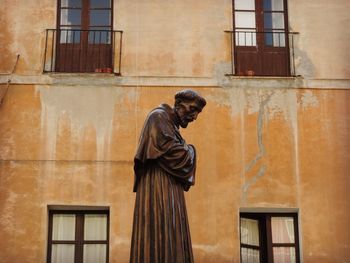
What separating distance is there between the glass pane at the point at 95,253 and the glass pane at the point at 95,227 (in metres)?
0.15

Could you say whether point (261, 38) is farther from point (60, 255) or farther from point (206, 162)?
point (60, 255)

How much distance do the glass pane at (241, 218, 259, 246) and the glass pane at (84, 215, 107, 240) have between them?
2.41m

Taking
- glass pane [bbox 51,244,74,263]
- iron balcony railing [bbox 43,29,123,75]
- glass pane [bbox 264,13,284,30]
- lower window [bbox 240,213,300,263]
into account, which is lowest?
glass pane [bbox 51,244,74,263]

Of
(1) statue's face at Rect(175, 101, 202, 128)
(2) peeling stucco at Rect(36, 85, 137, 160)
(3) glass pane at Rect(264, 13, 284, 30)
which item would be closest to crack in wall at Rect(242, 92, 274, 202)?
(3) glass pane at Rect(264, 13, 284, 30)

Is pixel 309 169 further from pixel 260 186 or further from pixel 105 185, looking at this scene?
pixel 105 185

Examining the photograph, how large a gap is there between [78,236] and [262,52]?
4.69 m

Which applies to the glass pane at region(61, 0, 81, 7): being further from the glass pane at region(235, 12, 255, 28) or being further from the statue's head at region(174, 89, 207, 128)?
the statue's head at region(174, 89, 207, 128)

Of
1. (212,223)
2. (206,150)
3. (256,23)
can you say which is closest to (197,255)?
(212,223)

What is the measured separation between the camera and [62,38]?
17.6m

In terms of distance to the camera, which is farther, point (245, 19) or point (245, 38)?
point (245, 19)

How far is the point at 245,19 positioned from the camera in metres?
18.0

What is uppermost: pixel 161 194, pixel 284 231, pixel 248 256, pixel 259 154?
pixel 259 154

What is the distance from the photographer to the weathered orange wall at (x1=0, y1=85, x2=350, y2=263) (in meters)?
16.6

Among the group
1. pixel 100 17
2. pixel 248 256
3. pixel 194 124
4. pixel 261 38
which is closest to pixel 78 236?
pixel 194 124
